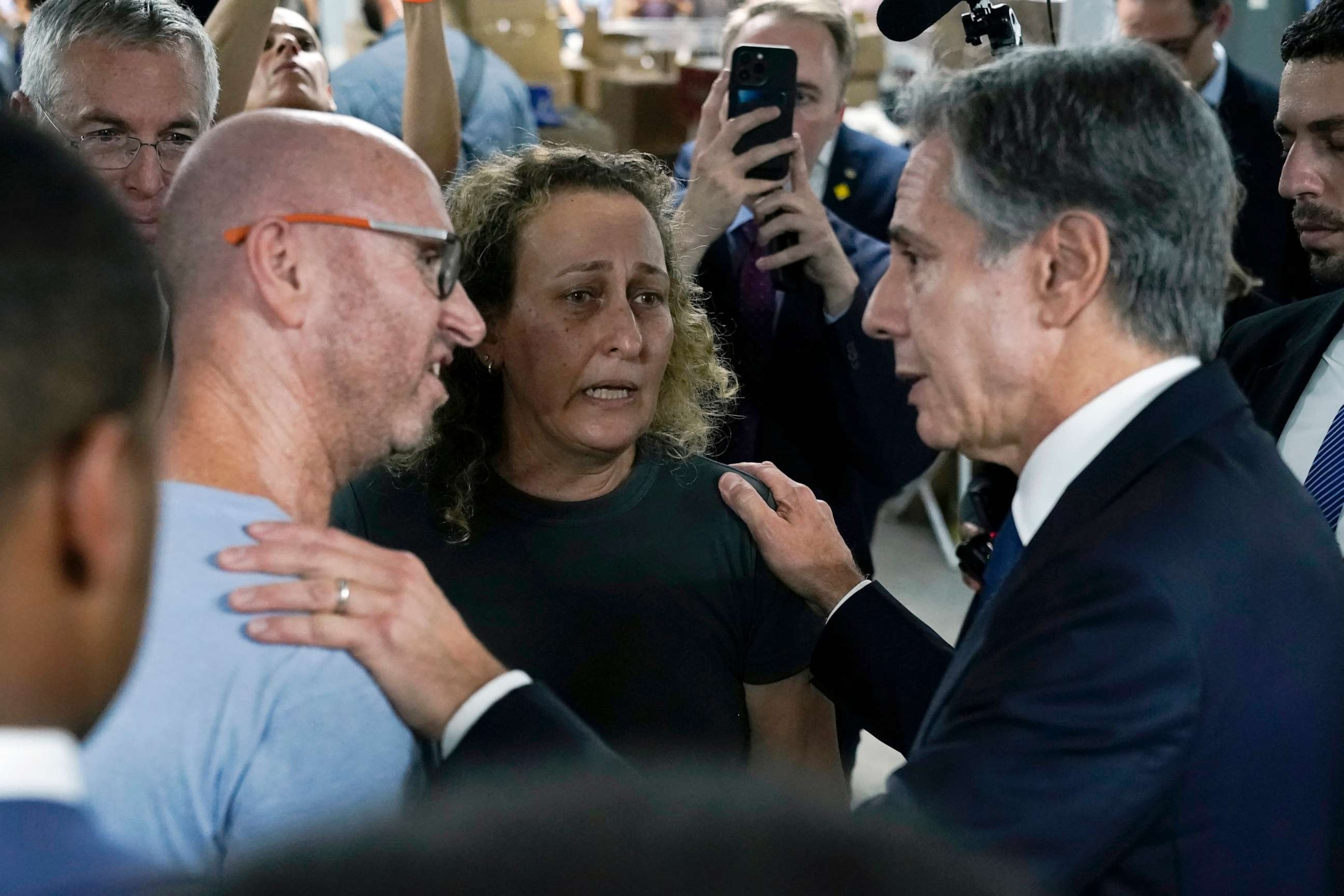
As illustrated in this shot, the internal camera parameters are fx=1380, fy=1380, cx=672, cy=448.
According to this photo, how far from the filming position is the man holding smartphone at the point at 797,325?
2.47 metres

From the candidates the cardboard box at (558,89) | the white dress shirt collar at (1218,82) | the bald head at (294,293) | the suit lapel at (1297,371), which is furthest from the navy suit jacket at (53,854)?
the cardboard box at (558,89)

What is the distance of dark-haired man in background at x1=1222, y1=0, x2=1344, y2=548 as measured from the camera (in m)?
2.10

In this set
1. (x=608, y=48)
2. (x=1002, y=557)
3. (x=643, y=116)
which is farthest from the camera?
(x=608, y=48)

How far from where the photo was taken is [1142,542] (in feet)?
3.79

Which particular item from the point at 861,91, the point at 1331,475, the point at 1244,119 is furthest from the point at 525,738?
the point at 861,91

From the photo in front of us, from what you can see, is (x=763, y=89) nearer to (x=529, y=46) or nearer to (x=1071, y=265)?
(x=1071, y=265)

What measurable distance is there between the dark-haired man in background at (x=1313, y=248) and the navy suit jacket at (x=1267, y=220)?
38.5 inches

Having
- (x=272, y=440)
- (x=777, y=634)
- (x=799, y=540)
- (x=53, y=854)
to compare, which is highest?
(x=53, y=854)

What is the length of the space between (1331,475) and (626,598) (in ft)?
3.42

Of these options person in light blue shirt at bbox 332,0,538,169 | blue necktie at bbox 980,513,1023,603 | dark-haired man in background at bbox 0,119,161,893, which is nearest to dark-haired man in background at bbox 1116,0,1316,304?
person in light blue shirt at bbox 332,0,538,169

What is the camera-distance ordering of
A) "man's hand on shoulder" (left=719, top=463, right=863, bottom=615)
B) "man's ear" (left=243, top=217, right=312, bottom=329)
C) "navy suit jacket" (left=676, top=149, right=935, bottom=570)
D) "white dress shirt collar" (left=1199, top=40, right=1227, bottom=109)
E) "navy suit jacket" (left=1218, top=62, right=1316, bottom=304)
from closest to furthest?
"man's ear" (left=243, top=217, right=312, bottom=329) < "man's hand on shoulder" (left=719, top=463, right=863, bottom=615) < "navy suit jacket" (left=676, top=149, right=935, bottom=570) < "navy suit jacket" (left=1218, top=62, right=1316, bottom=304) < "white dress shirt collar" (left=1199, top=40, right=1227, bottom=109)

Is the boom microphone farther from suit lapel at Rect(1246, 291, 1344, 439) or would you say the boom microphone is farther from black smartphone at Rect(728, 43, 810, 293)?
suit lapel at Rect(1246, 291, 1344, 439)

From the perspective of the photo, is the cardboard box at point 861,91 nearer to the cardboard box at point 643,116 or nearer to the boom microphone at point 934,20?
the cardboard box at point 643,116

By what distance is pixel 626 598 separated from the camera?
179cm
